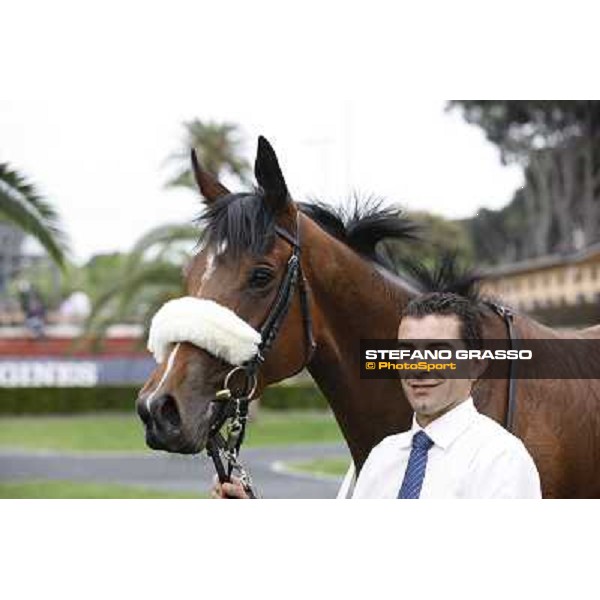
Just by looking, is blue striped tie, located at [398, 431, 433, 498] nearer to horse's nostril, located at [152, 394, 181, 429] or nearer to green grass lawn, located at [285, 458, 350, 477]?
horse's nostril, located at [152, 394, 181, 429]

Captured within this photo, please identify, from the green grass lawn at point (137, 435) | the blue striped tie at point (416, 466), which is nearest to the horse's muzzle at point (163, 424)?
the blue striped tie at point (416, 466)

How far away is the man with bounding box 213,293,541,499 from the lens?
260 centimetres

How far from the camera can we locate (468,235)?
13.5 feet

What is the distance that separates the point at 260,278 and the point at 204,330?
28 centimetres

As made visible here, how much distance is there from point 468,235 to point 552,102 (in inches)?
26.3

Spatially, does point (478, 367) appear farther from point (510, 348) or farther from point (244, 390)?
point (244, 390)

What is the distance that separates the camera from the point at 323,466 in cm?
966

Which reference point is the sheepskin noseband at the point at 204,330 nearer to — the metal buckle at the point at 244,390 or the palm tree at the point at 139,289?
the metal buckle at the point at 244,390

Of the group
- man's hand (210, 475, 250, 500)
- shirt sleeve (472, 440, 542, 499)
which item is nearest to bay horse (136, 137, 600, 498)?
man's hand (210, 475, 250, 500)

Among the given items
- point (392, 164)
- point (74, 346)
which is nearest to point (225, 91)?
point (392, 164)

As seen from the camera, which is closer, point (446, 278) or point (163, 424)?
point (163, 424)

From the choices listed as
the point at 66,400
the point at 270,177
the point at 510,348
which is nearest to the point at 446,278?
the point at 510,348

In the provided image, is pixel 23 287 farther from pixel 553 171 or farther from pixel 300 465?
pixel 300 465

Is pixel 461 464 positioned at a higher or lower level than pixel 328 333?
lower
